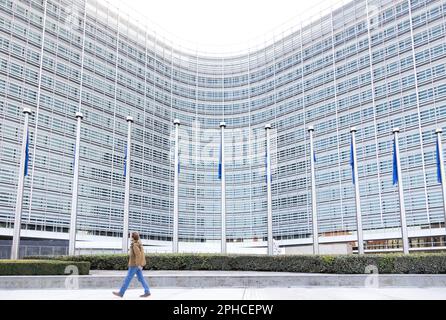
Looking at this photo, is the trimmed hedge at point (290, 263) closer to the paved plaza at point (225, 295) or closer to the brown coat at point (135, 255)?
the paved plaza at point (225, 295)

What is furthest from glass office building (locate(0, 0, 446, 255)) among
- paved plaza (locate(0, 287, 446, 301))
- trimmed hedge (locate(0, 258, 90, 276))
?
paved plaza (locate(0, 287, 446, 301))

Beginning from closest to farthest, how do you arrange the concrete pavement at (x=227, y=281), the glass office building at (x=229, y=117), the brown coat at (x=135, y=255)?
1. the brown coat at (x=135, y=255)
2. the concrete pavement at (x=227, y=281)
3. the glass office building at (x=229, y=117)

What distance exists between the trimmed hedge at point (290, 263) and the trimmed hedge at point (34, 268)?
147 inches

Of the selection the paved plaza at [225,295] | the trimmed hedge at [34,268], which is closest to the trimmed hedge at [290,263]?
the trimmed hedge at [34,268]

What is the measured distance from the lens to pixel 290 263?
20.3m

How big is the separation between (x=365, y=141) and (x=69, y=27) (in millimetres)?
40941

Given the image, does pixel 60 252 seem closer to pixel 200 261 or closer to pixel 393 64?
pixel 200 261

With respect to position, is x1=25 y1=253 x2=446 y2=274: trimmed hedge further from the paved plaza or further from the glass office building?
the glass office building

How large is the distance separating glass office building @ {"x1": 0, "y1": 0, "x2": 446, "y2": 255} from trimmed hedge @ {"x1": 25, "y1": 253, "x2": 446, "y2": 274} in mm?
30894

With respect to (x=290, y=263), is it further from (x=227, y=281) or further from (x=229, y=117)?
(x=229, y=117)

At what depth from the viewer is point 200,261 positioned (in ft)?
69.7

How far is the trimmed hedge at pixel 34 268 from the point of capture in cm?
1667

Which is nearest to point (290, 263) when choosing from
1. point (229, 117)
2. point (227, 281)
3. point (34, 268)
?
point (227, 281)
